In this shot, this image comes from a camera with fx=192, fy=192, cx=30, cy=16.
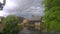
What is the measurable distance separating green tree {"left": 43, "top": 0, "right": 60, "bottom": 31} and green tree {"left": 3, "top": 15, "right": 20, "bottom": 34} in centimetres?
448

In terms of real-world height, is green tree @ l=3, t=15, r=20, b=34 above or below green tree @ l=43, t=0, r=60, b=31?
below

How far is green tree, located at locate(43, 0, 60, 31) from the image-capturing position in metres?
5.73

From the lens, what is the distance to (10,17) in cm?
1190

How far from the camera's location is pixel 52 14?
5805 mm

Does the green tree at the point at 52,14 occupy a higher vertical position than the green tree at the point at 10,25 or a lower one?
higher

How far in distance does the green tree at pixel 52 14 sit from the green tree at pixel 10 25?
448 cm

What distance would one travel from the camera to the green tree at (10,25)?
10.3 m

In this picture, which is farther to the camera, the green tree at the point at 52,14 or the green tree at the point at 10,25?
the green tree at the point at 10,25

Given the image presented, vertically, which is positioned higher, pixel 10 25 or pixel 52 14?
pixel 52 14

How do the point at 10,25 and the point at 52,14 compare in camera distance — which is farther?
the point at 10,25

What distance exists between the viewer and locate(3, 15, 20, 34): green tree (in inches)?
406

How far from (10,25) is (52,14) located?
5.44m

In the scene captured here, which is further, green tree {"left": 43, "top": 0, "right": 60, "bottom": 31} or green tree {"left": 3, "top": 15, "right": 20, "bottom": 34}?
green tree {"left": 3, "top": 15, "right": 20, "bottom": 34}

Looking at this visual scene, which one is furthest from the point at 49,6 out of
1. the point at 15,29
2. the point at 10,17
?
the point at 10,17
